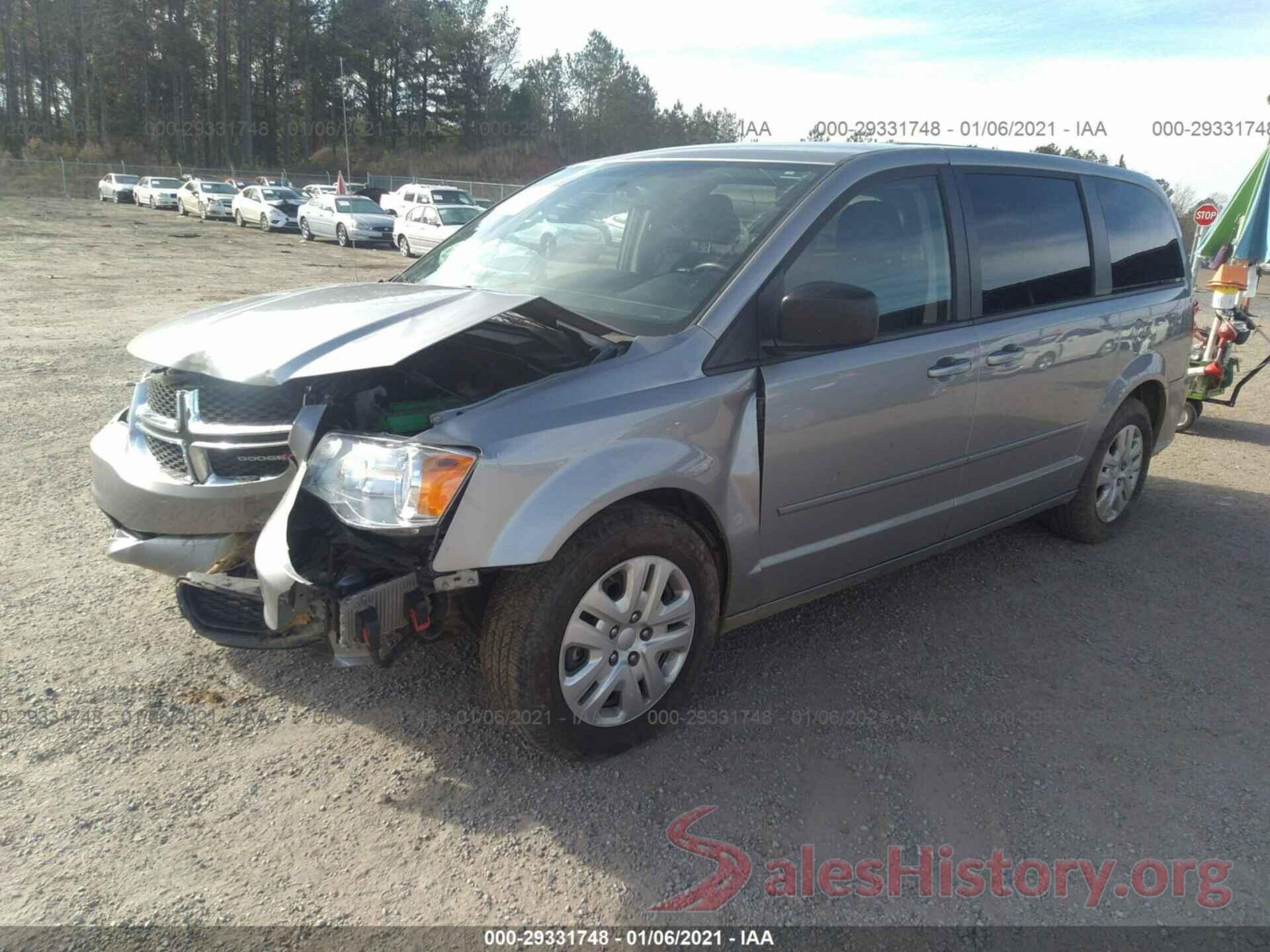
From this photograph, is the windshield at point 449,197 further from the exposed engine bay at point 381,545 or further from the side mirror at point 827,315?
the side mirror at point 827,315

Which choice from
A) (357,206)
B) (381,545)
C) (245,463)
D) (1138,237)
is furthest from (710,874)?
(357,206)

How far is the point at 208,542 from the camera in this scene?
287 centimetres

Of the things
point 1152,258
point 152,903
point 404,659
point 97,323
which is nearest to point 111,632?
point 404,659

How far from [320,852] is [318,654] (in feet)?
3.58

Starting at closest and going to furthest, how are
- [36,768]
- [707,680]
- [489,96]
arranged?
[36,768]
[707,680]
[489,96]

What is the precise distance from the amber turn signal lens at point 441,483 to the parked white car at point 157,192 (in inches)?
1733

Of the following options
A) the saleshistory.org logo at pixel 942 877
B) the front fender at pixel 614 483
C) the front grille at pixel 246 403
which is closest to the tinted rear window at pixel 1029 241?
the front fender at pixel 614 483

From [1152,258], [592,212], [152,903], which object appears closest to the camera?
[152,903]

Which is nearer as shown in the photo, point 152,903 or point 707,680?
point 152,903

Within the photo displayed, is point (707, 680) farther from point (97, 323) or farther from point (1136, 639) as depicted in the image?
point (97, 323)

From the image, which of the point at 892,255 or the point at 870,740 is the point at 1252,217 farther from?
the point at 870,740

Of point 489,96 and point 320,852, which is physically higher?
point 489,96

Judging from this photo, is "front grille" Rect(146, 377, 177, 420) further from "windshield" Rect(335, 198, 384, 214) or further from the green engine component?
"windshield" Rect(335, 198, 384, 214)

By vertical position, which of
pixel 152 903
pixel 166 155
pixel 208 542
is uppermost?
pixel 166 155
